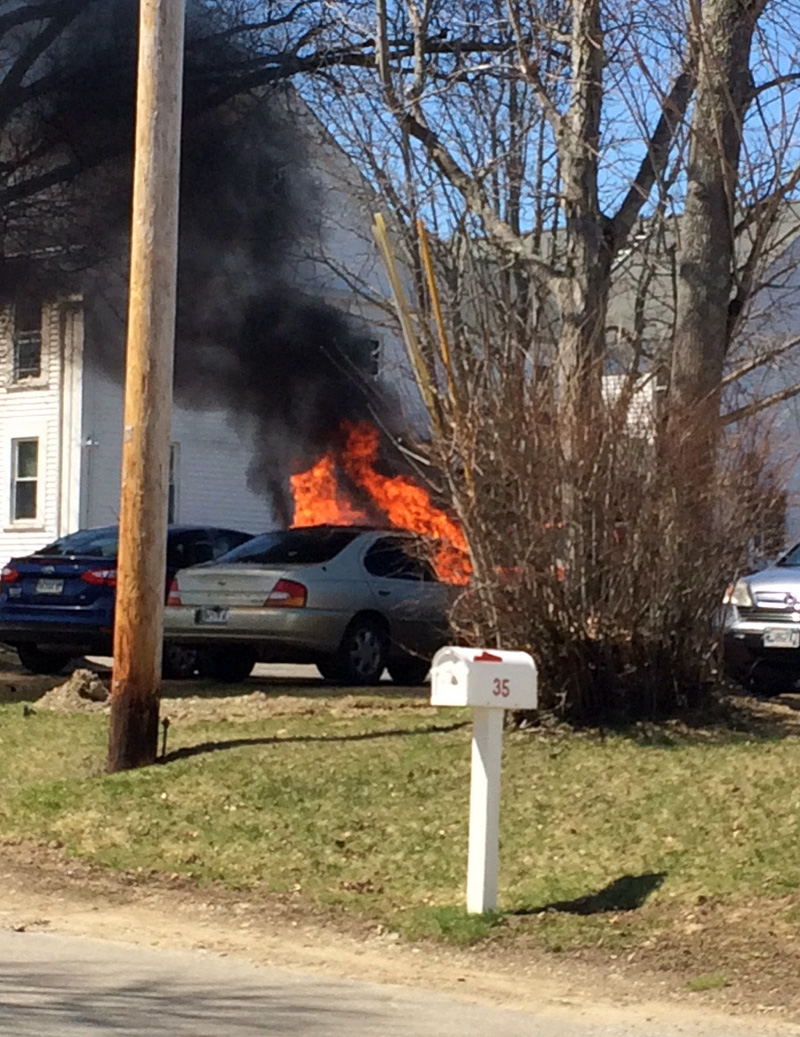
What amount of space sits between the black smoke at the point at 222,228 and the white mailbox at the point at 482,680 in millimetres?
9902

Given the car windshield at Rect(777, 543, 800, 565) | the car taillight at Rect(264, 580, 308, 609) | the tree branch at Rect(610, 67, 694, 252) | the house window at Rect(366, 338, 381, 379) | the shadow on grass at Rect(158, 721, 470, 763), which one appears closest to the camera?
the shadow on grass at Rect(158, 721, 470, 763)

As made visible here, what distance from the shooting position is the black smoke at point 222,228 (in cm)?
1664

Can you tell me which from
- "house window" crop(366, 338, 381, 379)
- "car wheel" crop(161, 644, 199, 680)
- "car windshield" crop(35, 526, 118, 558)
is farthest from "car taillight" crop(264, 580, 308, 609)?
"house window" crop(366, 338, 381, 379)

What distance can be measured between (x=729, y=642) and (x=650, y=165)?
372 centimetres

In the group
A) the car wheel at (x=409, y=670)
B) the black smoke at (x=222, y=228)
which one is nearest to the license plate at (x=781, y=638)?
the car wheel at (x=409, y=670)

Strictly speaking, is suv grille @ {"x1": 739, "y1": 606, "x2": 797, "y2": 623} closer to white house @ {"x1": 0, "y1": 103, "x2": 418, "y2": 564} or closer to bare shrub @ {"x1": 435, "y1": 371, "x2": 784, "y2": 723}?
bare shrub @ {"x1": 435, "y1": 371, "x2": 784, "y2": 723}

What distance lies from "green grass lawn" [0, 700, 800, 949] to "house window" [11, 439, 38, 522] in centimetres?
2120

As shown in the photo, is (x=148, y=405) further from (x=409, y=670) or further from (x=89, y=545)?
(x=89, y=545)

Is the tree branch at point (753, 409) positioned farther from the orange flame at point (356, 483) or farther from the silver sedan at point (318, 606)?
the orange flame at point (356, 483)

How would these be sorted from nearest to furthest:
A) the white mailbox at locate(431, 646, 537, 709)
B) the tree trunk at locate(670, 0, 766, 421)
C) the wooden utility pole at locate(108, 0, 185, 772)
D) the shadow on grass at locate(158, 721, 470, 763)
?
the white mailbox at locate(431, 646, 537, 709) → the wooden utility pole at locate(108, 0, 185, 772) → the shadow on grass at locate(158, 721, 470, 763) → the tree trunk at locate(670, 0, 766, 421)

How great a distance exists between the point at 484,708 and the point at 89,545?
34.1 feet

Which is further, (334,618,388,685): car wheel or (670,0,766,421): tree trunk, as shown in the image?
(334,618,388,685): car wheel

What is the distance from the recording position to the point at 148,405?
10406 millimetres

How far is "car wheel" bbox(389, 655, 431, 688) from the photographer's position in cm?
1583
